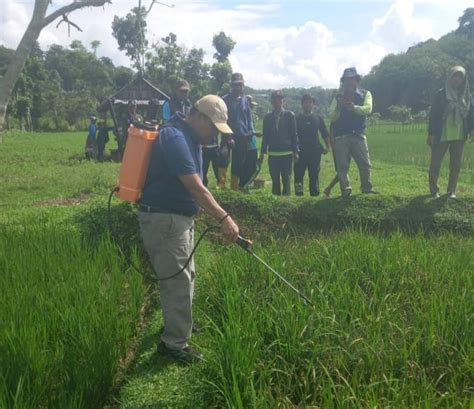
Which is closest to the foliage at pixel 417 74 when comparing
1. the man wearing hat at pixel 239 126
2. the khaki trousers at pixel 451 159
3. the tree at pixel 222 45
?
the tree at pixel 222 45

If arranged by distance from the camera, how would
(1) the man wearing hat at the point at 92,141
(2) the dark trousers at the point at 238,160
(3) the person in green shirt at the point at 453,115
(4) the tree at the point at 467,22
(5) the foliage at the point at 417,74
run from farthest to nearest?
(4) the tree at the point at 467,22 < (5) the foliage at the point at 417,74 < (1) the man wearing hat at the point at 92,141 < (2) the dark trousers at the point at 238,160 < (3) the person in green shirt at the point at 453,115

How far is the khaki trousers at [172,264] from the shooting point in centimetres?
297

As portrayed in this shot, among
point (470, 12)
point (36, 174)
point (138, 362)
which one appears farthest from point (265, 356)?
point (470, 12)

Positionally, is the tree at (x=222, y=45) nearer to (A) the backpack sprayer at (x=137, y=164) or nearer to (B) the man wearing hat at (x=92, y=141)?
(B) the man wearing hat at (x=92, y=141)

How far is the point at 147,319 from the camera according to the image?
3.72 metres

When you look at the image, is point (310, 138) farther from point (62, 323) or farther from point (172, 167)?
point (62, 323)

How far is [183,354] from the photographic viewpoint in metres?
3.01

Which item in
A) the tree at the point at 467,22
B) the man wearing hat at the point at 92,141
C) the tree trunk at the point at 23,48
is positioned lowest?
the man wearing hat at the point at 92,141

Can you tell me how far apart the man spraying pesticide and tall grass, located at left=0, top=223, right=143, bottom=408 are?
36 centimetres

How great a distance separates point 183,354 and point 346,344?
1.03 meters

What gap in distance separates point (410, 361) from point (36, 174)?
1097 cm

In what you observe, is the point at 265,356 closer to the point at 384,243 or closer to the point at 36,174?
the point at 384,243

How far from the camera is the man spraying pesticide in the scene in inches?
111

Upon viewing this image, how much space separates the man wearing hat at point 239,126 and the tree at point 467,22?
2979 inches
